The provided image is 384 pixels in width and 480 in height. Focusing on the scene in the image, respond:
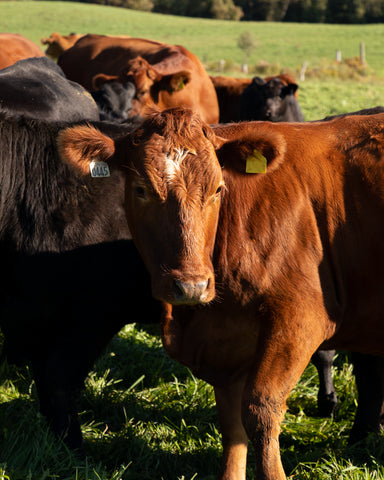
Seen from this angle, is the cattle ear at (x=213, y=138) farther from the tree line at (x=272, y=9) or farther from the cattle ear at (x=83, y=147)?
the tree line at (x=272, y=9)

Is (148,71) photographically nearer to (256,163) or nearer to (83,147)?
(83,147)

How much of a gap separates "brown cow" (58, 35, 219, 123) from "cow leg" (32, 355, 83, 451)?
468cm

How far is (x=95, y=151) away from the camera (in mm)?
3141

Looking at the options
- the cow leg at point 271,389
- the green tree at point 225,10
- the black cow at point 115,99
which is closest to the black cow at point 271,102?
the black cow at point 115,99

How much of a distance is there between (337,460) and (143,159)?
2.10 m

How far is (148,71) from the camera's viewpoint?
893cm

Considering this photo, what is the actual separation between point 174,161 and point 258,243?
583 mm

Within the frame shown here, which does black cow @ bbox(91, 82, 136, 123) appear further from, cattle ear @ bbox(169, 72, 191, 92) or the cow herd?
the cow herd

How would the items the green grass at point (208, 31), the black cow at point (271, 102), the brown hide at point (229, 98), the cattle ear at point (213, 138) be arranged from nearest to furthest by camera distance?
the cattle ear at point (213, 138)
the black cow at point (271, 102)
the brown hide at point (229, 98)
the green grass at point (208, 31)

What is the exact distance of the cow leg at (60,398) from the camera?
355cm

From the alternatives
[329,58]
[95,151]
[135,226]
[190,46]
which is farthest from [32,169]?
[190,46]

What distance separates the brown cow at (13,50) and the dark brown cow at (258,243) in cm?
651

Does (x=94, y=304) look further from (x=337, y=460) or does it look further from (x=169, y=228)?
(x=337, y=460)

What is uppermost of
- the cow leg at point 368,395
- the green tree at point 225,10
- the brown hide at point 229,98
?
the cow leg at point 368,395
